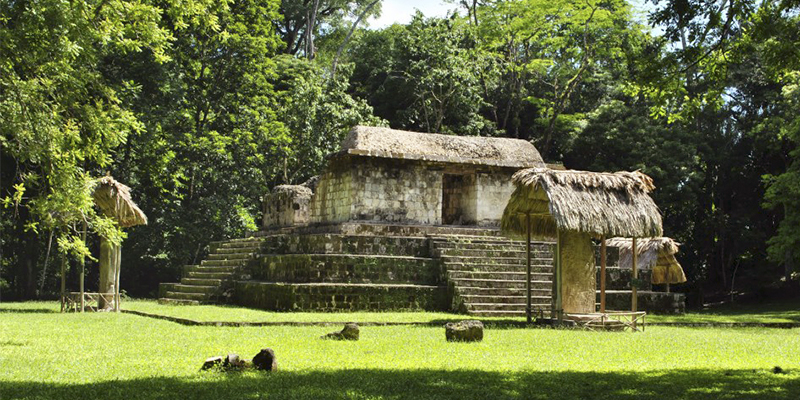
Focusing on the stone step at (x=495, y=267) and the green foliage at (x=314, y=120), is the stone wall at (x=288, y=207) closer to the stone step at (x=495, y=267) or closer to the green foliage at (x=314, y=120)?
the green foliage at (x=314, y=120)

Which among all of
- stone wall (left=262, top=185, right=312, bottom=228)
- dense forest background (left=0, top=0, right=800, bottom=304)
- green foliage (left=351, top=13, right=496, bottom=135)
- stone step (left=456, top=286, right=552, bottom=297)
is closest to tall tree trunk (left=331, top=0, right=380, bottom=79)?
dense forest background (left=0, top=0, right=800, bottom=304)

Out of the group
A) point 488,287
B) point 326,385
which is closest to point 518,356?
point 326,385

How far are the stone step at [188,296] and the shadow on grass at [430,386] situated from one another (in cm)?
1119

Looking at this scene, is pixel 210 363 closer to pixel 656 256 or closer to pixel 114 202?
pixel 114 202

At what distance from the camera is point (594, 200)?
13.1 meters

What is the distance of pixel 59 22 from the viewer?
9.76 m

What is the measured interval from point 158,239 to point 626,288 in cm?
1416

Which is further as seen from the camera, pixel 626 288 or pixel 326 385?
pixel 626 288

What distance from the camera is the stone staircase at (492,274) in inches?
634

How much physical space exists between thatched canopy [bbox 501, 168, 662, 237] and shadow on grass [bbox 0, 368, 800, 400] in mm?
5263

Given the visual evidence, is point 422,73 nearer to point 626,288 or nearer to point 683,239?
point 683,239

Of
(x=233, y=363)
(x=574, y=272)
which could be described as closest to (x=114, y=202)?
(x=574, y=272)

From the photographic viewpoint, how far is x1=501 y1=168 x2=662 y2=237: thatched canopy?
42.0ft

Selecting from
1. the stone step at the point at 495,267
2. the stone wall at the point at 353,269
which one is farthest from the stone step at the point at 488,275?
the stone wall at the point at 353,269
